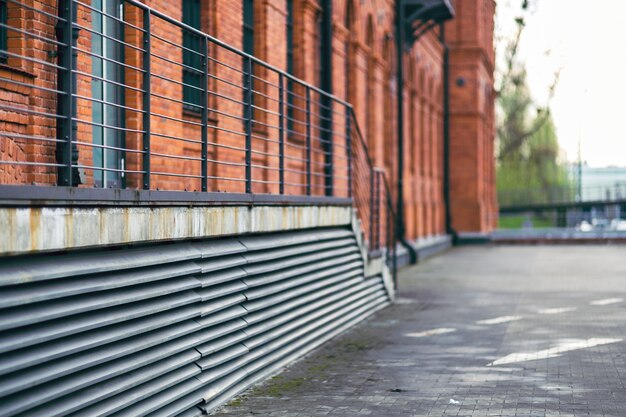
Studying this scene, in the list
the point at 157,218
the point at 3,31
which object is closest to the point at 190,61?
the point at 3,31

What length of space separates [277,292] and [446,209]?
93.7 feet

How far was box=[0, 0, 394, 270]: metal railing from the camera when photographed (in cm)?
587

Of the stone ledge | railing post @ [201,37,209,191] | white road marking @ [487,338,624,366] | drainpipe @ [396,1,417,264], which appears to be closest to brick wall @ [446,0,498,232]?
drainpipe @ [396,1,417,264]

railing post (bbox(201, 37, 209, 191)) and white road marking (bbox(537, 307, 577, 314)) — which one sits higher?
railing post (bbox(201, 37, 209, 191))

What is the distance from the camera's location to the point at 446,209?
37.9m

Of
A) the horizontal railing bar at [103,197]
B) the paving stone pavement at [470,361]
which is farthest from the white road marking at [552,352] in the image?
the horizontal railing bar at [103,197]

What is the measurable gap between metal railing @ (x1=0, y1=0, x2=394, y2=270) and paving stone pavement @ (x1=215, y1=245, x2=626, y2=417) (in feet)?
5.11

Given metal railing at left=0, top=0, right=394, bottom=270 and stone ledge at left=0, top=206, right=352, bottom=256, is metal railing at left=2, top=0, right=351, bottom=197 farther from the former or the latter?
stone ledge at left=0, top=206, right=352, bottom=256

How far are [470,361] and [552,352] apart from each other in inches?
42.2

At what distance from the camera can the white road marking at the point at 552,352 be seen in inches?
397

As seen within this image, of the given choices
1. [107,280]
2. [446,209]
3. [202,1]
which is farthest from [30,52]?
[446,209]

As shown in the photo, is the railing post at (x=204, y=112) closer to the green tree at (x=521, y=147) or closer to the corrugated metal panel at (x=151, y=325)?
the corrugated metal panel at (x=151, y=325)

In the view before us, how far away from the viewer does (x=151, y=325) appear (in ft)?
22.2

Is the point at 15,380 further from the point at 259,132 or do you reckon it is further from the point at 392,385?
the point at 259,132
